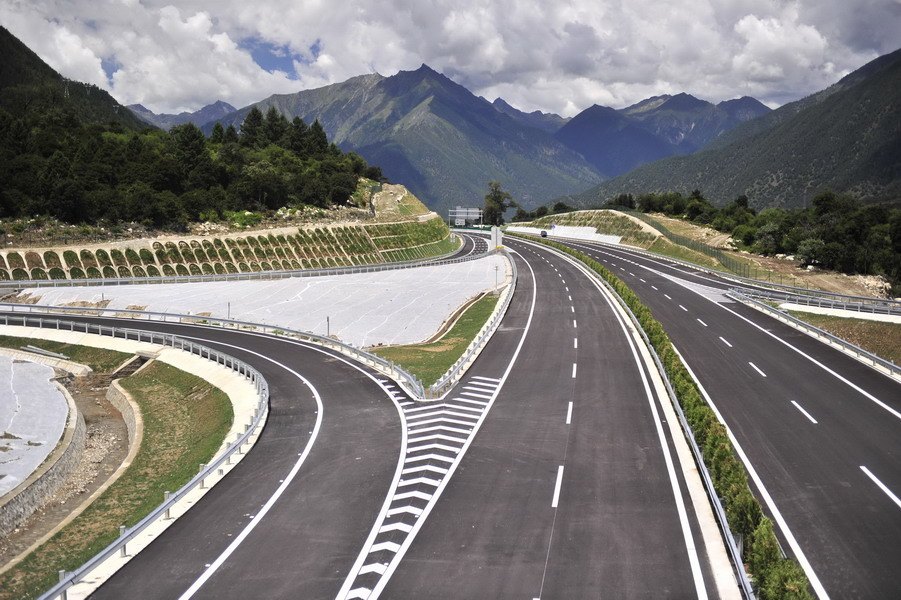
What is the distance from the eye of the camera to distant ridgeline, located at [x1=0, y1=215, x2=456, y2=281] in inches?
2805

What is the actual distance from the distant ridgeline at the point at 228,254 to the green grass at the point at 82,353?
21598 millimetres

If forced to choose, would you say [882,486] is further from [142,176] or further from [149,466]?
[142,176]

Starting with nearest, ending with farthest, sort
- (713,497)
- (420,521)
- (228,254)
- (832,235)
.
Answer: (420,521)
(713,497)
(832,235)
(228,254)

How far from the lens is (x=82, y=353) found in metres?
47.8

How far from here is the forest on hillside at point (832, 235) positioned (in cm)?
7864

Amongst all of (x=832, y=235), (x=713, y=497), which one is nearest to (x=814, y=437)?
(x=713, y=497)

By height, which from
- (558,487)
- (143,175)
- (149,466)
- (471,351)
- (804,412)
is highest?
(143,175)

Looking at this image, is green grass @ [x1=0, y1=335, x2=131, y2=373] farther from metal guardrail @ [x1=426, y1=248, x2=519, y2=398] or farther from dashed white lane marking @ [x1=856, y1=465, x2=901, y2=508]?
dashed white lane marking @ [x1=856, y1=465, x2=901, y2=508]

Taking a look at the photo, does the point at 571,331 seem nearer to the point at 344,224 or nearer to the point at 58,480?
the point at 58,480

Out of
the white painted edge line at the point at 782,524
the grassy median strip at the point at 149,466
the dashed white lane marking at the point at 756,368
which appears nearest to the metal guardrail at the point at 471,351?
the grassy median strip at the point at 149,466

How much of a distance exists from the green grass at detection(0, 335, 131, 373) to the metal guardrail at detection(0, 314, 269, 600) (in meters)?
2.10

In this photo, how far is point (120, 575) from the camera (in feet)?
49.4

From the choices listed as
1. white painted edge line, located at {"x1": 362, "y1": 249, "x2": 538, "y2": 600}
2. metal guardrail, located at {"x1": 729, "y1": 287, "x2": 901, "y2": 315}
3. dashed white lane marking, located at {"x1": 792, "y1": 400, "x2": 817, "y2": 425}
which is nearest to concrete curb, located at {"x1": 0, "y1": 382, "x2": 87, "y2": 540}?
white painted edge line, located at {"x1": 362, "y1": 249, "x2": 538, "y2": 600}

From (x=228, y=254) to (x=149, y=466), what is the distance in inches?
2432
